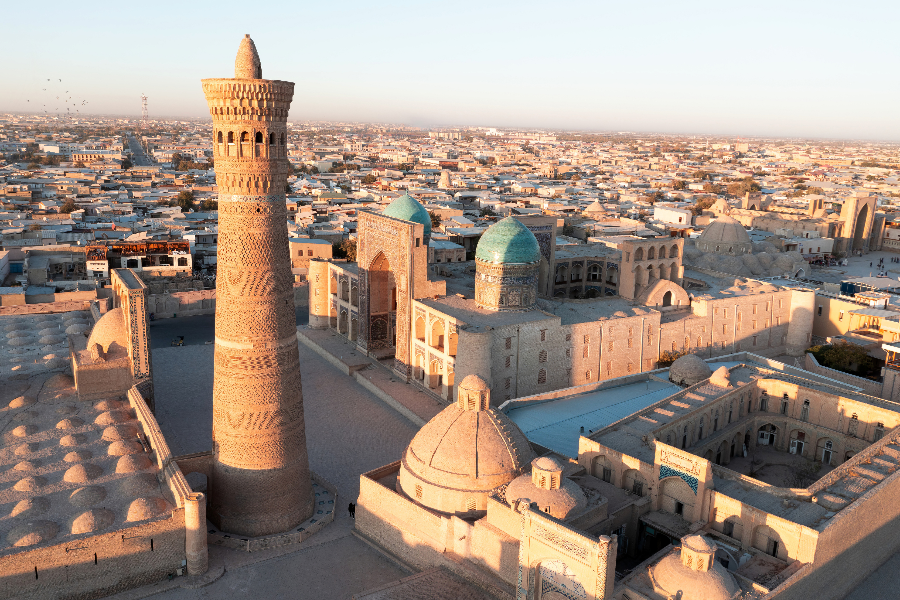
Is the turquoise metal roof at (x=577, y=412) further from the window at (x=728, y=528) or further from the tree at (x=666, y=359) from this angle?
the window at (x=728, y=528)

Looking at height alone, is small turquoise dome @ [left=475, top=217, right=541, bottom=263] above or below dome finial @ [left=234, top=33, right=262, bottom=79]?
below

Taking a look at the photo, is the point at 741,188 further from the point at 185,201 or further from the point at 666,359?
the point at 666,359

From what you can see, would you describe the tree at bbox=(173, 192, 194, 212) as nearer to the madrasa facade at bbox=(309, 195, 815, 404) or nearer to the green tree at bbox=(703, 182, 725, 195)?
the madrasa facade at bbox=(309, 195, 815, 404)

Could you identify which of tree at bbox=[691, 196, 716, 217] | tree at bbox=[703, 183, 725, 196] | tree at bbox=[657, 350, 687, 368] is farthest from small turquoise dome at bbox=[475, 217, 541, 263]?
tree at bbox=[703, 183, 725, 196]

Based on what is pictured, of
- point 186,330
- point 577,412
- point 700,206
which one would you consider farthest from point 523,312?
point 700,206

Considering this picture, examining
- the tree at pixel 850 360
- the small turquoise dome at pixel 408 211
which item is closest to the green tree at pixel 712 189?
the tree at pixel 850 360

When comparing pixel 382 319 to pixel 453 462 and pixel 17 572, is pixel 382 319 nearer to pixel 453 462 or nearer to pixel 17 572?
pixel 453 462
